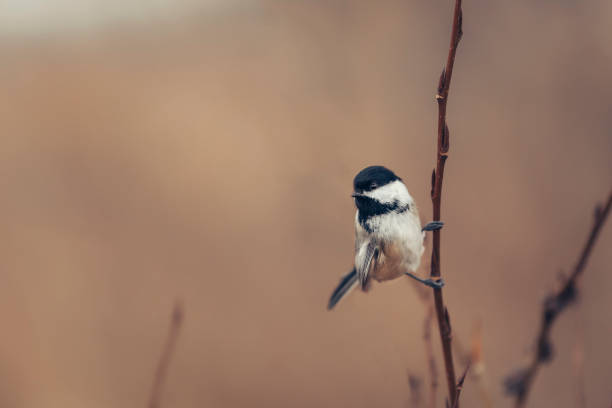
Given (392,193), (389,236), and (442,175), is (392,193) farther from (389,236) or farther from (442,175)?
(442,175)

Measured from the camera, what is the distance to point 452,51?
638 millimetres

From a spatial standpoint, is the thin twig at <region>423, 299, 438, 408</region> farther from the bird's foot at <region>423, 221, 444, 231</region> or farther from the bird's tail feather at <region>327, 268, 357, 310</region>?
Result: the bird's tail feather at <region>327, 268, 357, 310</region>

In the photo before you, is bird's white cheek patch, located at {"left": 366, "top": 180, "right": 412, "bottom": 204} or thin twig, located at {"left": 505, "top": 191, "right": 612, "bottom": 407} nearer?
thin twig, located at {"left": 505, "top": 191, "right": 612, "bottom": 407}

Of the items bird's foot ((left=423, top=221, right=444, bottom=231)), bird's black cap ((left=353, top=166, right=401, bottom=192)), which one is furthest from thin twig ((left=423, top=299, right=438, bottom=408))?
bird's black cap ((left=353, top=166, right=401, bottom=192))

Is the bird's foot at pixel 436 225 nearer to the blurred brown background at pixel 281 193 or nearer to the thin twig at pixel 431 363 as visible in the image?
the thin twig at pixel 431 363

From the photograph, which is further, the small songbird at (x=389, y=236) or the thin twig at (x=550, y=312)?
the small songbird at (x=389, y=236)

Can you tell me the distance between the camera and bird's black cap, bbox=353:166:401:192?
3.42ft

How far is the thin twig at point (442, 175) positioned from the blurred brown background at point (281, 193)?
2.52 m

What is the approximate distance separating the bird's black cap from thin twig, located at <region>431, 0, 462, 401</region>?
0.96 ft

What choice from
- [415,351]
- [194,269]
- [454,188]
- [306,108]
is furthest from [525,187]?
[194,269]

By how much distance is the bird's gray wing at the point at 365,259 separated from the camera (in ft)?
3.90

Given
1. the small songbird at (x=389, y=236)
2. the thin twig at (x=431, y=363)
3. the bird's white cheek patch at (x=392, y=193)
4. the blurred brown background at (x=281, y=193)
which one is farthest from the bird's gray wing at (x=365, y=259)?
the blurred brown background at (x=281, y=193)

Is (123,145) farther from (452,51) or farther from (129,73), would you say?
(452,51)

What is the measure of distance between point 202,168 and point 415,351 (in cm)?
232
